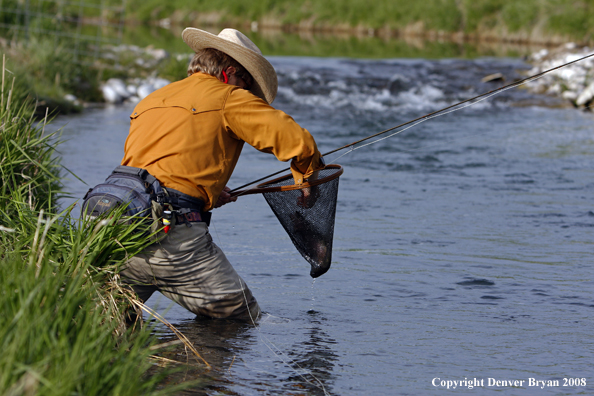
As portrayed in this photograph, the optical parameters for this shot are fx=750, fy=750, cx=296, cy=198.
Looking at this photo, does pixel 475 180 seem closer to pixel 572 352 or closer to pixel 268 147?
pixel 572 352

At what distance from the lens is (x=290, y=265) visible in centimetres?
587

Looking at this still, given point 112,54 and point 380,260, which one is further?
point 112,54

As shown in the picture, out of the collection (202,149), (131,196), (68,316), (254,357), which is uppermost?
(202,149)

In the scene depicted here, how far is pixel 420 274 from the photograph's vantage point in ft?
18.4

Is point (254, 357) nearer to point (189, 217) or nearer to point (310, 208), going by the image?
point (189, 217)

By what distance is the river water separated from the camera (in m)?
3.91

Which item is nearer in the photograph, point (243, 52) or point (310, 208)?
point (243, 52)

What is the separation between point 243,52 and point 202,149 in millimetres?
594

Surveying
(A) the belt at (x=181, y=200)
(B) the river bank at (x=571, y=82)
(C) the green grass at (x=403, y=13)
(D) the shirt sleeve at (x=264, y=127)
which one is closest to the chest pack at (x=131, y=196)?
(A) the belt at (x=181, y=200)

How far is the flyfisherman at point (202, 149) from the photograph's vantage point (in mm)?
3785

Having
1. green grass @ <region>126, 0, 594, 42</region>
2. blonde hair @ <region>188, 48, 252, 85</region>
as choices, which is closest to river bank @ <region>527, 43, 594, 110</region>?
green grass @ <region>126, 0, 594, 42</region>

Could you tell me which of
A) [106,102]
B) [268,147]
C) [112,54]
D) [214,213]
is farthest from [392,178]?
[112,54]

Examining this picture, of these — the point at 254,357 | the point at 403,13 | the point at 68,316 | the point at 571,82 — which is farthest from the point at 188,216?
the point at 403,13

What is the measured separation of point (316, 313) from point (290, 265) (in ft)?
Result: 3.63
